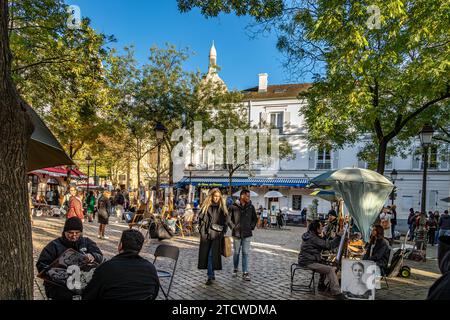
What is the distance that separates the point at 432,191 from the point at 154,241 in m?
27.5

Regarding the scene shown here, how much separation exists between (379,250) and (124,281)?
6259 millimetres

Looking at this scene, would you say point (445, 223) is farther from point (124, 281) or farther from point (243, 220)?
point (124, 281)

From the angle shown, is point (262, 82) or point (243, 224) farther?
point (262, 82)

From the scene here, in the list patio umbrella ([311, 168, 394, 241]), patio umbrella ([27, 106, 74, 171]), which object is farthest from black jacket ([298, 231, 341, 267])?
patio umbrella ([27, 106, 74, 171])

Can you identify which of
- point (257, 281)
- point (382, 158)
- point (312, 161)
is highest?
point (312, 161)

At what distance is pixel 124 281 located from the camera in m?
3.11

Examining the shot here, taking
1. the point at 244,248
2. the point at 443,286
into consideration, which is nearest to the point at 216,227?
the point at 244,248

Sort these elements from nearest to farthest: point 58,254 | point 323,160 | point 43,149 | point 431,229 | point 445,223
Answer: point 58,254 → point 43,149 → point 445,223 → point 431,229 → point 323,160

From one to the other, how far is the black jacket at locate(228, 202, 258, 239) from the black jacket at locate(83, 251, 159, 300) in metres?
4.77

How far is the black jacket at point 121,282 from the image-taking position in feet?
10.1

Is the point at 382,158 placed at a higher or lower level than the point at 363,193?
higher

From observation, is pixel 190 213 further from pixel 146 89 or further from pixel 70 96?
pixel 146 89

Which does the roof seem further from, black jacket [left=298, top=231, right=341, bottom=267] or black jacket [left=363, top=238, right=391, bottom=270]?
black jacket [left=298, top=231, right=341, bottom=267]
